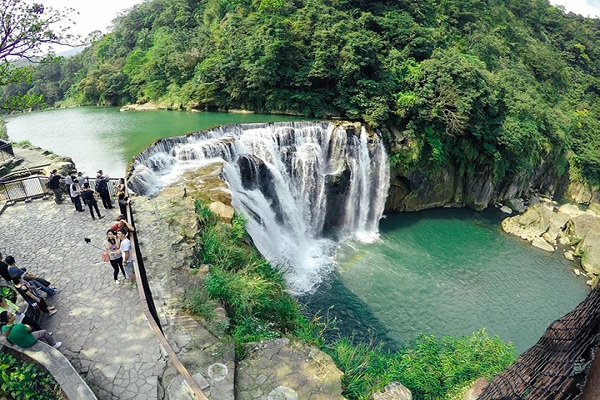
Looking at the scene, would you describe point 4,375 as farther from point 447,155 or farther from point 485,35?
point 485,35

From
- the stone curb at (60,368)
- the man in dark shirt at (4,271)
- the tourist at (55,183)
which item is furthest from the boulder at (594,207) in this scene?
the man in dark shirt at (4,271)

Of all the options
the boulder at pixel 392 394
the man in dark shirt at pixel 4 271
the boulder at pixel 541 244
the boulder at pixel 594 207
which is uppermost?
the man in dark shirt at pixel 4 271

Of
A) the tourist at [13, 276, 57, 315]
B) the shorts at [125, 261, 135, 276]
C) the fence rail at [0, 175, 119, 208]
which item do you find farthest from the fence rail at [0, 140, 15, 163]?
the shorts at [125, 261, 135, 276]

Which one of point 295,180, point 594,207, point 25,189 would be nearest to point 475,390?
point 295,180

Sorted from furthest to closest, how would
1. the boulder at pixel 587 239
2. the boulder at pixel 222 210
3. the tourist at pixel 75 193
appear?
the boulder at pixel 587 239 → the boulder at pixel 222 210 → the tourist at pixel 75 193

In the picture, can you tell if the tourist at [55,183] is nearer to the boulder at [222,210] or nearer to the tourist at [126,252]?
the boulder at [222,210]

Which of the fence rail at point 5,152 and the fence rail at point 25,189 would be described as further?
the fence rail at point 5,152

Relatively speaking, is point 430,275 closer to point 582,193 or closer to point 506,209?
point 506,209
